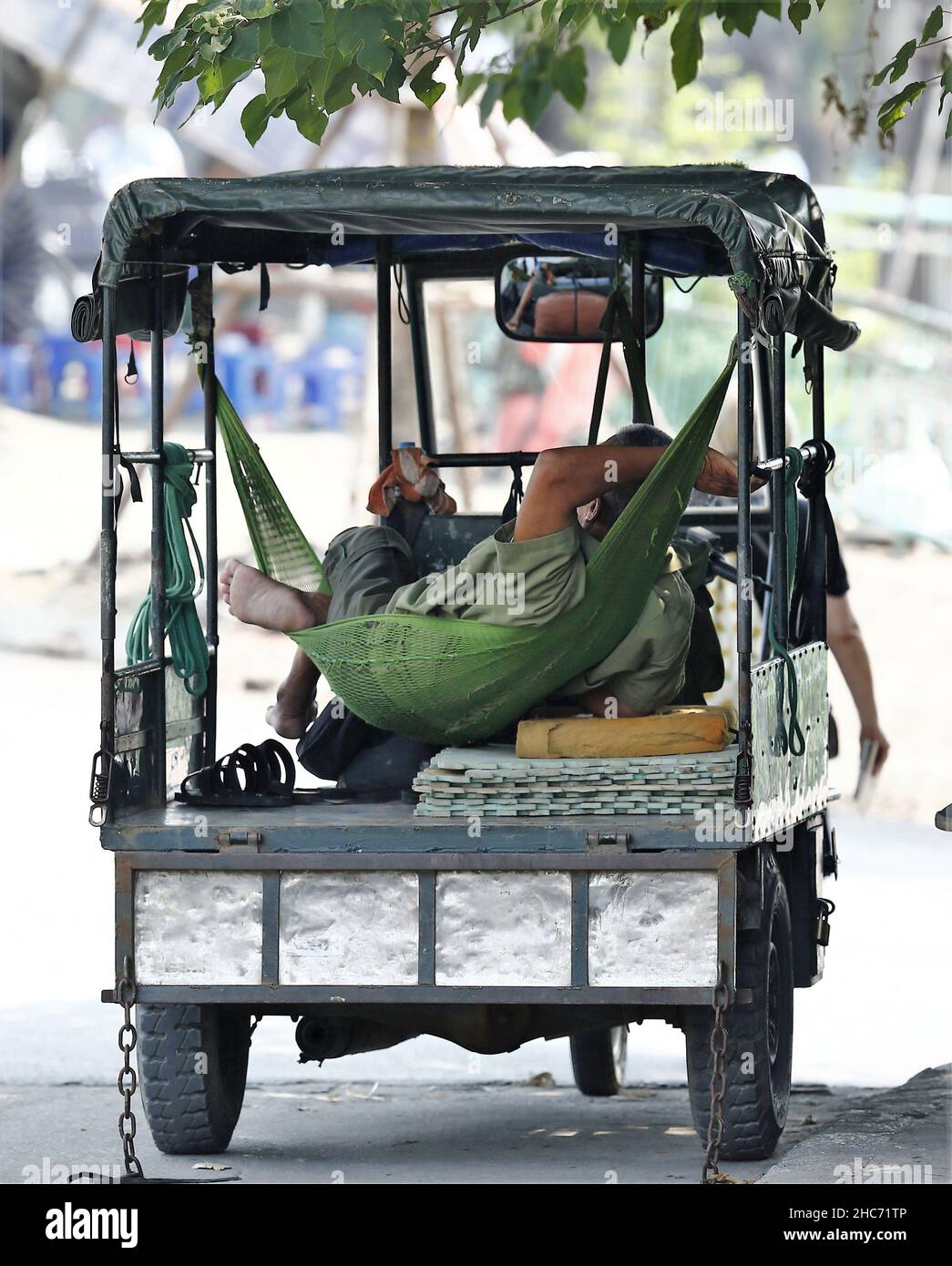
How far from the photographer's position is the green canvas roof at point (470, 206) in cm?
499

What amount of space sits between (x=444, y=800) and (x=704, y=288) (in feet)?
52.3

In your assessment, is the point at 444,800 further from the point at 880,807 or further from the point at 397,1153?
the point at 880,807

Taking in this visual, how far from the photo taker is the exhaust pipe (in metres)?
5.70

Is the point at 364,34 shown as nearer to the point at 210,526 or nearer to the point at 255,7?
the point at 255,7

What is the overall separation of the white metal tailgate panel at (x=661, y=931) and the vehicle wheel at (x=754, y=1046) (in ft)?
1.24

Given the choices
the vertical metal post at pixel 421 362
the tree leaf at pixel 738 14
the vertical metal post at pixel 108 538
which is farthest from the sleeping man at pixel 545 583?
the tree leaf at pixel 738 14

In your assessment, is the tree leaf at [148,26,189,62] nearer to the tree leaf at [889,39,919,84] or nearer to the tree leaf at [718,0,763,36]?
the tree leaf at [889,39,919,84]

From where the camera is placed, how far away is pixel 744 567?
5055mm

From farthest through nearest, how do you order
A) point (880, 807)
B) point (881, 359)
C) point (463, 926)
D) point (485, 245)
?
1. point (881, 359)
2. point (880, 807)
3. point (485, 245)
4. point (463, 926)

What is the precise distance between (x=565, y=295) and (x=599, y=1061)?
255 centimetres

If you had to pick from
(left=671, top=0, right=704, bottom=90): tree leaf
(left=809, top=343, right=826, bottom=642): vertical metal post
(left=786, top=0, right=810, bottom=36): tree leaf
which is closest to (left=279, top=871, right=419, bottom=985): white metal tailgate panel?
(left=809, top=343, right=826, bottom=642): vertical metal post

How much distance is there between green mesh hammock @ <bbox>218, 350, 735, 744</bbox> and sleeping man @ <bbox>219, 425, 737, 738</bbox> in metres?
0.06
